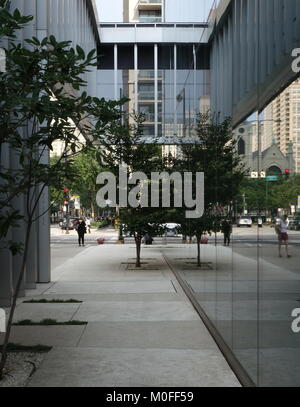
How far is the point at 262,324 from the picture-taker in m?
5.41

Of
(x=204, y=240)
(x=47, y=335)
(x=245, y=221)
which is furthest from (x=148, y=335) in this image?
(x=204, y=240)

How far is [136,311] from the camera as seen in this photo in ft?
34.9

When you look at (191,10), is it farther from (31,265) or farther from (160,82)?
(160,82)

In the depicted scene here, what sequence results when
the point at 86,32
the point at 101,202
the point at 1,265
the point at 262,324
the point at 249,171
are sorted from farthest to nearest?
1. the point at 86,32
2. the point at 101,202
3. the point at 1,265
4. the point at 249,171
5. the point at 262,324

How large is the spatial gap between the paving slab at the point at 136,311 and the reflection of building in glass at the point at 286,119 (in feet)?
18.6

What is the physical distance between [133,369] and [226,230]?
2.68 metres

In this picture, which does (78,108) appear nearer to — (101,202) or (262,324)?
(262,324)

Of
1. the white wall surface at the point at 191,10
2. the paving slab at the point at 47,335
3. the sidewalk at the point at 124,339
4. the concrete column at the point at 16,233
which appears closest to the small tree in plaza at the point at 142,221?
the sidewalk at the point at 124,339

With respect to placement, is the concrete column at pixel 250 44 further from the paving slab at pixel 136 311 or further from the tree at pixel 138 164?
the tree at pixel 138 164

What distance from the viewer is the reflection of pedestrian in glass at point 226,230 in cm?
803

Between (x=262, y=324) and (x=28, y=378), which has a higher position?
(x=262, y=324)

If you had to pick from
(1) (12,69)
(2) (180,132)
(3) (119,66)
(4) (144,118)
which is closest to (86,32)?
(3) (119,66)

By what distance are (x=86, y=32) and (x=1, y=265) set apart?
2783cm

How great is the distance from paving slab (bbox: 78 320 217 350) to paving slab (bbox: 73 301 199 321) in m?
0.48
